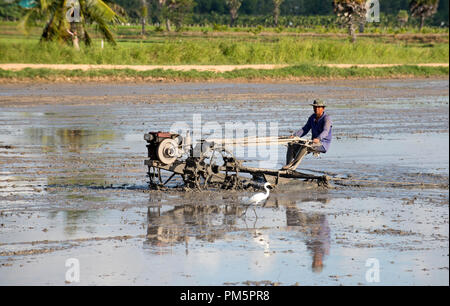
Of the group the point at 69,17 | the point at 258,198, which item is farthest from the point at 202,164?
the point at 69,17

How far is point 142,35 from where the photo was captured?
230 feet

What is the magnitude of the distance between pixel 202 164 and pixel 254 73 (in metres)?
26.5

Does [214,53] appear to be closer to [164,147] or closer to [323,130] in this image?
[323,130]

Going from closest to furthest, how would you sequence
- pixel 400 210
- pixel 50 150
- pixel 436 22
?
1. pixel 400 210
2. pixel 50 150
3. pixel 436 22

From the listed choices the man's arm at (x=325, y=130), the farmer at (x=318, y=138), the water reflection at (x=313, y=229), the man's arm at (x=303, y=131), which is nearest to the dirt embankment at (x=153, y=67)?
the man's arm at (x=303, y=131)

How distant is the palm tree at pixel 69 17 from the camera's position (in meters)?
39.1

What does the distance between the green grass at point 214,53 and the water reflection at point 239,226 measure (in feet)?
91.8

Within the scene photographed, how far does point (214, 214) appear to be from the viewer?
11750 mm

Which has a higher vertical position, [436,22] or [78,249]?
[436,22]

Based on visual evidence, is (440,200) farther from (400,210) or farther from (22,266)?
(22,266)

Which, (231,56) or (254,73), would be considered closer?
(254,73)

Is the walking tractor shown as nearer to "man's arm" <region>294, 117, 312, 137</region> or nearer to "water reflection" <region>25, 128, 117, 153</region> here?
"man's arm" <region>294, 117, 312, 137</region>

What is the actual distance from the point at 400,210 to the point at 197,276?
4377mm
